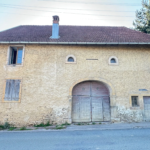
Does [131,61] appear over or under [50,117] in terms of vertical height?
over

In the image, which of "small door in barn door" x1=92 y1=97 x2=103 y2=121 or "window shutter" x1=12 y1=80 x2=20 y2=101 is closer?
"window shutter" x1=12 y1=80 x2=20 y2=101

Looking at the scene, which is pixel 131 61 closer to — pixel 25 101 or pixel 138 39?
pixel 138 39

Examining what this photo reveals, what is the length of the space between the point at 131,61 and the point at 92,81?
307 centimetres

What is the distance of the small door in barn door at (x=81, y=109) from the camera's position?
26.7 feet

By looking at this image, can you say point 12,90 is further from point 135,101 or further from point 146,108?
point 146,108

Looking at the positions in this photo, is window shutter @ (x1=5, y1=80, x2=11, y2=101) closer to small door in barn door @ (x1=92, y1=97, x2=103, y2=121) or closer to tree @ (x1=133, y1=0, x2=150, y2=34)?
small door in barn door @ (x1=92, y1=97, x2=103, y2=121)

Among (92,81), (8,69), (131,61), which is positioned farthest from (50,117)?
(131,61)

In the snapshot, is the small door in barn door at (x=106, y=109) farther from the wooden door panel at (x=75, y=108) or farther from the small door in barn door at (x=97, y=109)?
the wooden door panel at (x=75, y=108)

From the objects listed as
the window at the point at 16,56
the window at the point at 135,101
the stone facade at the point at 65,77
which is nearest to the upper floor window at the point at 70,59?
the stone facade at the point at 65,77

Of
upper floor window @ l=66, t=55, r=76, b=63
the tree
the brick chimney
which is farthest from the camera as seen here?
the tree

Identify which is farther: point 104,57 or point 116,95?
point 104,57

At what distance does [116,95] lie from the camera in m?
8.07

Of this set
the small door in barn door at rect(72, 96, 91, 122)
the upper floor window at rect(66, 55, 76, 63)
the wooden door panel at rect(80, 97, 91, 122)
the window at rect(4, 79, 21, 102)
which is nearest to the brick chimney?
the upper floor window at rect(66, 55, 76, 63)

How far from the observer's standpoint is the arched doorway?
8.17 m
